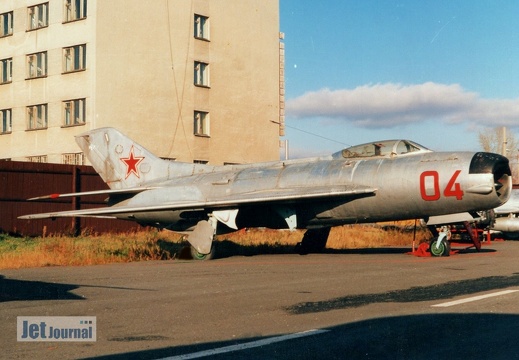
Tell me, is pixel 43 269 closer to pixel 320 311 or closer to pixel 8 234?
pixel 320 311

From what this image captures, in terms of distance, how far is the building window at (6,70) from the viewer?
151 ft

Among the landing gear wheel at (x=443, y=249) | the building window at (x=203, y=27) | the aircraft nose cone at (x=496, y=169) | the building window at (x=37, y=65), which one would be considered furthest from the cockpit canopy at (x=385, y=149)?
the building window at (x=37, y=65)

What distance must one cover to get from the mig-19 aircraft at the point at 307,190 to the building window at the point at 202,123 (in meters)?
A: 23.3

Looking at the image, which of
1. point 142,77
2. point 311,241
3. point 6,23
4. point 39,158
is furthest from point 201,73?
point 311,241

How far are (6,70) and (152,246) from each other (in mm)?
29513

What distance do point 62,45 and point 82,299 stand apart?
35.6 metres

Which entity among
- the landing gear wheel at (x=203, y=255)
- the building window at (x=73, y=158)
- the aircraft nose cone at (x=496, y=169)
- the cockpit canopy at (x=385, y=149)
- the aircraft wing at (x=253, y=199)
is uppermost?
the building window at (x=73, y=158)

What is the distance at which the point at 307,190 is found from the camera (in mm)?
18344

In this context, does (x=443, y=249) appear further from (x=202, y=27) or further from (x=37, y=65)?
(x=37, y=65)

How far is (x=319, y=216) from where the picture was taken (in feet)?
61.7

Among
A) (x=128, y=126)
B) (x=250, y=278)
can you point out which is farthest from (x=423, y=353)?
(x=128, y=126)

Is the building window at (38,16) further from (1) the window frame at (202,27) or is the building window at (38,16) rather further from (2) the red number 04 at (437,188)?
(2) the red number 04 at (437,188)

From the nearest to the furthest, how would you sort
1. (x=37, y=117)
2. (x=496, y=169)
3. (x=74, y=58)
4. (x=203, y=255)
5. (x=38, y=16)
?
(x=496, y=169)
(x=203, y=255)
(x=74, y=58)
(x=38, y=16)
(x=37, y=117)

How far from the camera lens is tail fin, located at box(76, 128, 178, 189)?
862 inches
